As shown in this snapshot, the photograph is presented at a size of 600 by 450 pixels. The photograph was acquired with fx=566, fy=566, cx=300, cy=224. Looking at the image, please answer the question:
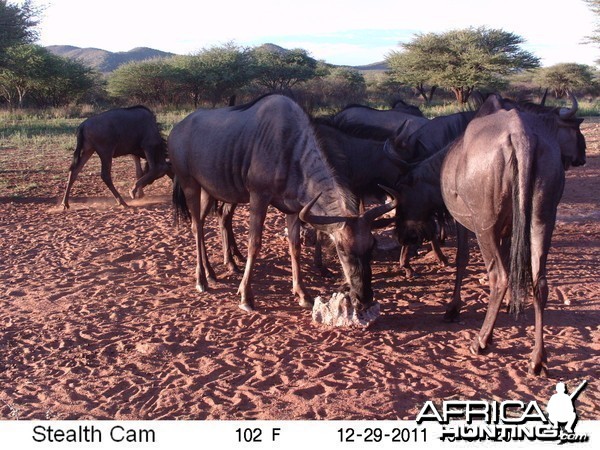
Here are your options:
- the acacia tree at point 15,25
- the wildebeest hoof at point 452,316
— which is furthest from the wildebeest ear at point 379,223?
the acacia tree at point 15,25

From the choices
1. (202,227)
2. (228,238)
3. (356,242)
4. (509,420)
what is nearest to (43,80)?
(228,238)

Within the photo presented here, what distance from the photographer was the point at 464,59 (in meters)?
36.3

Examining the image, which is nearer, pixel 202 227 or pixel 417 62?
pixel 202 227

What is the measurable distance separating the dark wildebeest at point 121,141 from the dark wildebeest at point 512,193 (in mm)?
7173

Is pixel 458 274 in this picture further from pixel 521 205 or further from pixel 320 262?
pixel 320 262

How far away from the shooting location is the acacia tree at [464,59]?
1385 inches

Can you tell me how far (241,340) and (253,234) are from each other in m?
1.17

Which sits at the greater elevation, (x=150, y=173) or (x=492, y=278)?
(x=150, y=173)

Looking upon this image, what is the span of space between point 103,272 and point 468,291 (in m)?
4.15

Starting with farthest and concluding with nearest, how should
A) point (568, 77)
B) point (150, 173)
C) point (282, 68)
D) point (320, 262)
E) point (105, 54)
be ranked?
point (105, 54) < point (568, 77) < point (282, 68) < point (150, 173) < point (320, 262)

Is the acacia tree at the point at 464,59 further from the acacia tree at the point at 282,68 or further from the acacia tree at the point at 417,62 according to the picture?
the acacia tree at the point at 282,68

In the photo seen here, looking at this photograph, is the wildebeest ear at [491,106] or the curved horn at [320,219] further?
the curved horn at [320,219]

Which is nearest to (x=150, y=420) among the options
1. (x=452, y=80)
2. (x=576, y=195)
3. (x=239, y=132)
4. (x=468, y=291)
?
(x=239, y=132)

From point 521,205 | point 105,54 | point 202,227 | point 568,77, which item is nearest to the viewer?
point 521,205
